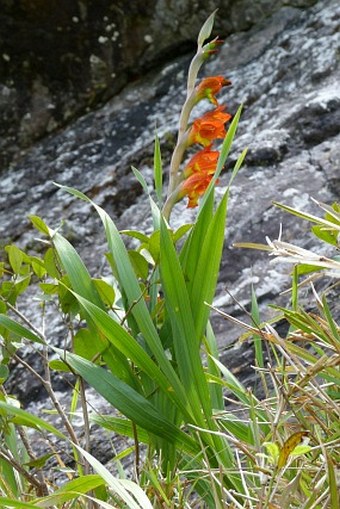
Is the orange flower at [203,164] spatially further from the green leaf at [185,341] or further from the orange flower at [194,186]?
the green leaf at [185,341]

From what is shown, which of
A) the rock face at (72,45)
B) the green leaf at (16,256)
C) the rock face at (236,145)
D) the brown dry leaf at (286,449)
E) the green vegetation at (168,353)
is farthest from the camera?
the rock face at (72,45)

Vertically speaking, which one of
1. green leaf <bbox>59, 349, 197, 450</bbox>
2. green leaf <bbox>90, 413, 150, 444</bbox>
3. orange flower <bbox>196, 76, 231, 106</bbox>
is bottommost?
green leaf <bbox>90, 413, 150, 444</bbox>

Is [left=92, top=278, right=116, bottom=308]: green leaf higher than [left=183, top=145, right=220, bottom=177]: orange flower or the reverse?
the reverse

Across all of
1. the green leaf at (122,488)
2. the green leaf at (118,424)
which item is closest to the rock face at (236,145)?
the green leaf at (118,424)

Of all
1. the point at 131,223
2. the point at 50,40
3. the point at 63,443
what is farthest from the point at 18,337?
the point at 50,40

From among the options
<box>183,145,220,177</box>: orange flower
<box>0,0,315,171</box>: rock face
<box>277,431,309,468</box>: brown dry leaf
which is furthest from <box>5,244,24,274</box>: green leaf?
<box>0,0,315,171</box>: rock face

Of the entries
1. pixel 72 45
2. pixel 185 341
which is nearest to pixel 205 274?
pixel 185 341

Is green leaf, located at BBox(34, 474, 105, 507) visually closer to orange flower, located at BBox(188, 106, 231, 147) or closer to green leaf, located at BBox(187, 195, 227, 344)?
green leaf, located at BBox(187, 195, 227, 344)
